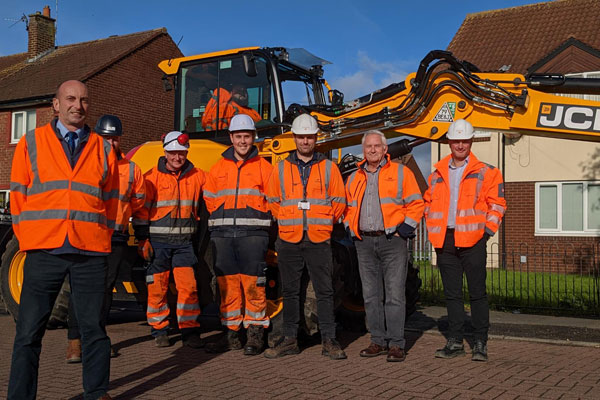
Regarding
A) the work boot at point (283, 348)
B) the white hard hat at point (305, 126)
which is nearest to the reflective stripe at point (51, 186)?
the white hard hat at point (305, 126)

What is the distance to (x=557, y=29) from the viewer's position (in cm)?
1967

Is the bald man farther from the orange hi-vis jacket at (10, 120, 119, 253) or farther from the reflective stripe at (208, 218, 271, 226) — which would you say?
the reflective stripe at (208, 218, 271, 226)

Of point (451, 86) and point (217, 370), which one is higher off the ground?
point (451, 86)

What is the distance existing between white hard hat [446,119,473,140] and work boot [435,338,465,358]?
6.40 ft

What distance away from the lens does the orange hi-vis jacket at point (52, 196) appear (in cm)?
415

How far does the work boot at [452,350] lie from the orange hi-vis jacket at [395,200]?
1200 mm

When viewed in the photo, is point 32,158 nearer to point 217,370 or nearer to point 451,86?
point 217,370

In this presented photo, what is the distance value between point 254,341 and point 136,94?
19805 millimetres

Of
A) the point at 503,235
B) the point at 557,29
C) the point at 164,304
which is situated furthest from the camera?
the point at 557,29

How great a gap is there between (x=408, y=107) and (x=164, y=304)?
3229 millimetres

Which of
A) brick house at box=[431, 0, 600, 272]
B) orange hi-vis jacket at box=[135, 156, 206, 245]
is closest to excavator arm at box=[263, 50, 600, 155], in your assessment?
orange hi-vis jacket at box=[135, 156, 206, 245]

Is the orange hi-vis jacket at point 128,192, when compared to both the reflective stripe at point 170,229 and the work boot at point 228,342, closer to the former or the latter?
the reflective stripe at point 170,229

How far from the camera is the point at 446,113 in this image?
21.7 feet

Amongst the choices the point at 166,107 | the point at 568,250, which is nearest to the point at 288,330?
the point at 568,250
